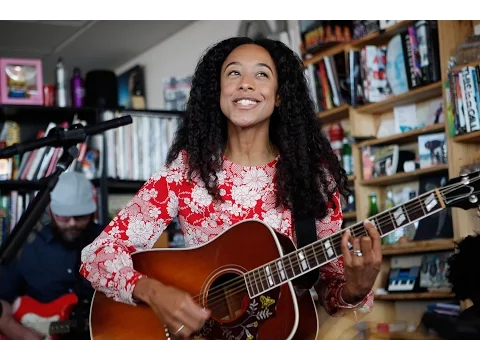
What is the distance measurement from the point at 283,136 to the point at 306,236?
280 millimetres

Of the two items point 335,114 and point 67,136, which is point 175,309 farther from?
point 335,114

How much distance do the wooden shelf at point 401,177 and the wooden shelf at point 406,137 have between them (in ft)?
0.54

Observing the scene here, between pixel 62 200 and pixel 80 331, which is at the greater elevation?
pixel 62 200

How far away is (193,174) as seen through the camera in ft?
6.14

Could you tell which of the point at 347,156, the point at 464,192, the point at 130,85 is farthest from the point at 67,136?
the point at 130,85

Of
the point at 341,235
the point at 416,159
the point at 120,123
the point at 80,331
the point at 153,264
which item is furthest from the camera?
the point at 416,159

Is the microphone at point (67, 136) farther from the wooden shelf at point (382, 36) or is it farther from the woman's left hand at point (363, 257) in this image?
the wooden shelf at point (382, 36)

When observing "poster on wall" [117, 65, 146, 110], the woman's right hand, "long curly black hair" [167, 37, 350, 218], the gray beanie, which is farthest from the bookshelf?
"poster on wall" [117, 65, 146, 110]

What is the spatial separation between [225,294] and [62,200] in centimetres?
235

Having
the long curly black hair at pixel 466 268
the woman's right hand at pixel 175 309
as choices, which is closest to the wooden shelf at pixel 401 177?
the long curly black hair at pixel 466 268
